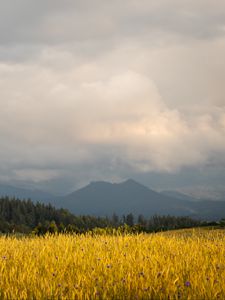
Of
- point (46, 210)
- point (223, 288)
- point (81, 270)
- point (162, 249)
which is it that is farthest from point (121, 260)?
point (46, 210)

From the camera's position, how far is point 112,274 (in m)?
9.05

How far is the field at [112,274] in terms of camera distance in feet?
24.2

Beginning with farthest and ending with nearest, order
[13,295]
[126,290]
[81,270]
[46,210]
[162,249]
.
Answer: [46,210] → [162,249] → [81,270] → [126,290] → [13,295]

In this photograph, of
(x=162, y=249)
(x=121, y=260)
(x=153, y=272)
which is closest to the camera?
(x=153, y=272)

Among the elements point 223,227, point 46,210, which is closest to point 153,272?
point 223,227

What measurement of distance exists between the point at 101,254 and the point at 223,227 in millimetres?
17282

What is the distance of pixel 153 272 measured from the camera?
29.1 ft

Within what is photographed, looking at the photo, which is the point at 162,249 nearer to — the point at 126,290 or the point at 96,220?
the point at 126,290

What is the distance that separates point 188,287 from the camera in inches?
307

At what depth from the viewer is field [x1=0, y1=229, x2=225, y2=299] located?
7.39m

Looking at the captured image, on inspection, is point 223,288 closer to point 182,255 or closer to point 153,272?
point 153,272

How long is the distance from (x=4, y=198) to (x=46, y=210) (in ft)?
58.1

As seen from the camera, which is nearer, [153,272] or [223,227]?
[153,272]

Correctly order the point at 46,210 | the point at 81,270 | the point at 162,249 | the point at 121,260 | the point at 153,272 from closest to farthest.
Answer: the point at 153,272, the point at 81,270, the point at 121,260, the point at 162,249, the point at 46,210
